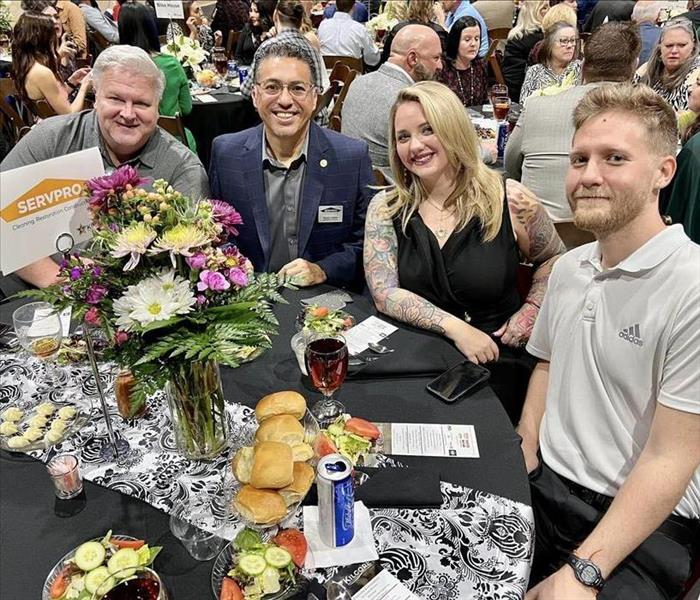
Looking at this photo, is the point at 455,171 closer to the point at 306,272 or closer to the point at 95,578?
the point at 306,272

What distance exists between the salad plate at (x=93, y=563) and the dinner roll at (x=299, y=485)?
0.76ft

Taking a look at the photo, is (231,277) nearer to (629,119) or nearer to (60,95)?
(629,119)

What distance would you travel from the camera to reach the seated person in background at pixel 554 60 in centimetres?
430

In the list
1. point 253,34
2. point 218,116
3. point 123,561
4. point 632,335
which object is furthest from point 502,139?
point 253,34

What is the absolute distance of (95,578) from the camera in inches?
36.2

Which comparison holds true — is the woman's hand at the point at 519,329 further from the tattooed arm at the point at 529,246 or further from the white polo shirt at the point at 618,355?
the white polo shirt at the point at 618,355

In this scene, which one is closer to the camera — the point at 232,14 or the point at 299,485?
the point at 299,485

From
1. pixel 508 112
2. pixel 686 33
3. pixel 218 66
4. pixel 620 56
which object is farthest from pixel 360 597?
pixel 218 66

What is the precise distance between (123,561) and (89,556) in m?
0.06

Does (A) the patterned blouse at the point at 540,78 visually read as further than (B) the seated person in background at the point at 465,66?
No

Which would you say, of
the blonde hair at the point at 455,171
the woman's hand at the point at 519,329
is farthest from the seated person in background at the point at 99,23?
the woman's hand at the point at 519,329

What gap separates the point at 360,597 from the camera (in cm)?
95

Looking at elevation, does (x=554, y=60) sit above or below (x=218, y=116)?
above

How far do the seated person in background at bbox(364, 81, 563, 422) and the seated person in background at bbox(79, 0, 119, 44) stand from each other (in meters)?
7.43
